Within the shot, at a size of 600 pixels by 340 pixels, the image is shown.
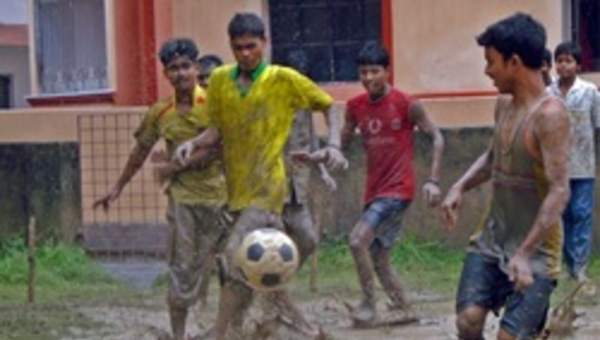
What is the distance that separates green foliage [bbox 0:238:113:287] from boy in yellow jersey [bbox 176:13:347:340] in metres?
5.40

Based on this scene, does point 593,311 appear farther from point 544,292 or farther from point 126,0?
point 126,0

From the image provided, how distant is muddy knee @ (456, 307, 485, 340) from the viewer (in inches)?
285

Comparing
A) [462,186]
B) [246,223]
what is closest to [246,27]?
[246,223]

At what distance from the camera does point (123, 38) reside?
1641 cm

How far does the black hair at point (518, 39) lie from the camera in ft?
23.3

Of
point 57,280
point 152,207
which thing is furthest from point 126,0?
point 57,280

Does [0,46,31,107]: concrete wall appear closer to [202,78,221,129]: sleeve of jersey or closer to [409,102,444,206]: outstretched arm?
[409,102,444,206]: outstretched arm

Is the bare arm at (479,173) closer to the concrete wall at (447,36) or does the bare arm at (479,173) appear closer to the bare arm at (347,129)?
the bare arm at (347,129)

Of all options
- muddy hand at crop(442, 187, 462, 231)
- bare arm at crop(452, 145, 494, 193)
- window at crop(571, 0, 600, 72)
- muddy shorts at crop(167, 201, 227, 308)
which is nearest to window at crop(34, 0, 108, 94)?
window at crop(571, 0, 600, 72)

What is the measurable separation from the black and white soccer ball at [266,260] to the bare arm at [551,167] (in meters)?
1.46

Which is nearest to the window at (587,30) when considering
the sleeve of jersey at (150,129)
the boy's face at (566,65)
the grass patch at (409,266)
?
the grass patch at (409,266)

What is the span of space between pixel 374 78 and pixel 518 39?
389 centimetres

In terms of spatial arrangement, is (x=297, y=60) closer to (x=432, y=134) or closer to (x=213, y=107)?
(x=432, y=134)

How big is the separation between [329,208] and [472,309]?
8068 millimetres
